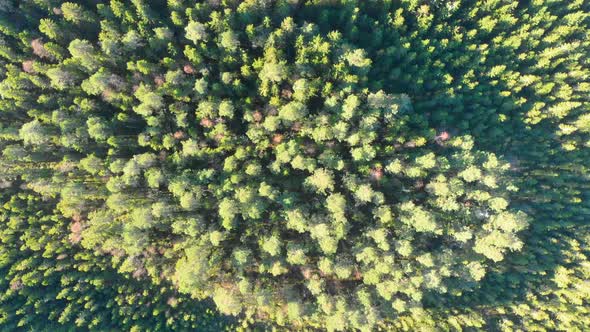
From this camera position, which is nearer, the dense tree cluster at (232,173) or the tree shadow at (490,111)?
the dense tree cluster at (232,173)

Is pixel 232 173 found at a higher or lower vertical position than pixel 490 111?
lower

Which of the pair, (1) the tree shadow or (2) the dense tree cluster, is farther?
(1) the tree shadow

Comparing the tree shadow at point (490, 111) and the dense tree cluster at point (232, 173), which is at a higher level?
the tree shadow at point (490, 111)

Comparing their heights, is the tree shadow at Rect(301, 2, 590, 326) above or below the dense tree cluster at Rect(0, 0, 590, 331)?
above

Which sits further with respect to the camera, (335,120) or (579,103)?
(579,103)

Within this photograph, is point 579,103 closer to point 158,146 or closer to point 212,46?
point 212,46

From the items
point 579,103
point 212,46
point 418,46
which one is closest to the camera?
point 212,46

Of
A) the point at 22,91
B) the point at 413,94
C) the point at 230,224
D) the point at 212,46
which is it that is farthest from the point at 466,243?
the point at 22,91

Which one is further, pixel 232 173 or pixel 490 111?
pixel 490 111
